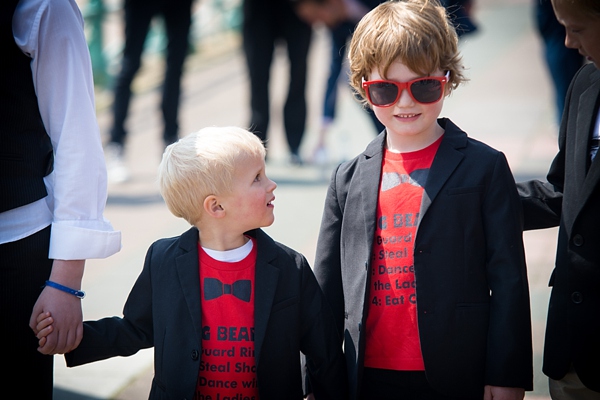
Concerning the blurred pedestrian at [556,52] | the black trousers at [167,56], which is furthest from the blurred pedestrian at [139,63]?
the blurred pedestrian at [556,52]

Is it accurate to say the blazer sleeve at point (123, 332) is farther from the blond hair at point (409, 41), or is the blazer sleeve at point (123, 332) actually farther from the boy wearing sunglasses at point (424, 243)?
the blond hair at point (409, 41)

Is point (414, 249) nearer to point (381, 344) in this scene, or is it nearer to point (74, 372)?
point (381, 344)

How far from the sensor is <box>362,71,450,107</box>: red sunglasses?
2521 millimetres

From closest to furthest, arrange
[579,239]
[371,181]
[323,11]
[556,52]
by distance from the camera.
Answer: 1. [579,239]
2. [371,181]
3. [556,52]
4. [323,11]

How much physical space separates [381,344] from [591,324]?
64cm

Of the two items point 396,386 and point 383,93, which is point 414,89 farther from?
point 396,386

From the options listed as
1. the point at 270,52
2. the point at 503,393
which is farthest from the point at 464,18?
the point at 503,393

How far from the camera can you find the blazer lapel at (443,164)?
8.07ft

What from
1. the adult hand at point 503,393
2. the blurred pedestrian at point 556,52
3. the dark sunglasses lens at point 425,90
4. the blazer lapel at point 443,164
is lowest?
the adult hand at point 503,393

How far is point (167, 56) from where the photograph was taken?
7.12m

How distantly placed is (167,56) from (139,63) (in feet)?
0.97

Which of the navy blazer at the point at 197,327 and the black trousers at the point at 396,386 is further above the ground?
the navy blazer at the point at 197,327

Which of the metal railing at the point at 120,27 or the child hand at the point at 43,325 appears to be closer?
the child hand at the point at 43,325

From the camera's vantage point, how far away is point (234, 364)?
7.98 ft
